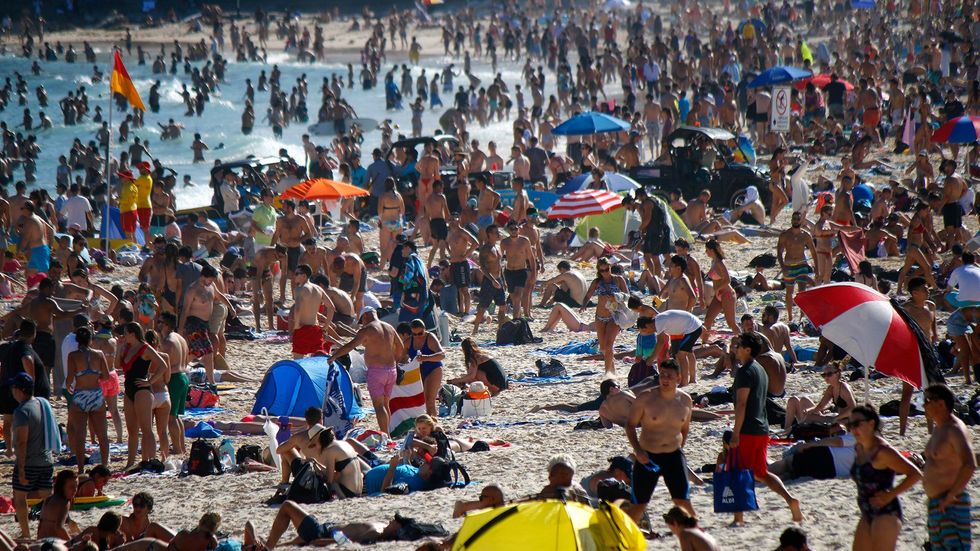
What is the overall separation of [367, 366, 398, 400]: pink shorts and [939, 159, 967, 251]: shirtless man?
8.97 m

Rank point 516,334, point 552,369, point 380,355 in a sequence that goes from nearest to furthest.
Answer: point 380,355, point 552,369, point 516,334

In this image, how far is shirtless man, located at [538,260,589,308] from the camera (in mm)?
14375

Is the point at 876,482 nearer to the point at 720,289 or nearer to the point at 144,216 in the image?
the point at 720,289

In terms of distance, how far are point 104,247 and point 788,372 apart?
11304mm

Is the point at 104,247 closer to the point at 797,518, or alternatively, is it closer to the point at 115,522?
the point at 115,522

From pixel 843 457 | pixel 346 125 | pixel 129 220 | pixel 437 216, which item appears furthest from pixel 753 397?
pixel 346 125

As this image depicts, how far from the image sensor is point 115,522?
652 cm

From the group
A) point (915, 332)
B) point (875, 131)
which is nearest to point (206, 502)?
point (915, 332)

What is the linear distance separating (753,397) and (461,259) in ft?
26.2

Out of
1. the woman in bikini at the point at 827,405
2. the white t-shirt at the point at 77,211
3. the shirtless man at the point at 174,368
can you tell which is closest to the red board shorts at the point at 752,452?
the woman in bikini at the point at 827,405

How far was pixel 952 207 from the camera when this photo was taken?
618 inches

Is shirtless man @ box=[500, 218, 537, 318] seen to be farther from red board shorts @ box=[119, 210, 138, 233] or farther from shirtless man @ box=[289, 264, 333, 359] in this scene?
red board shorts @ box=[119, 210, 138, 233]

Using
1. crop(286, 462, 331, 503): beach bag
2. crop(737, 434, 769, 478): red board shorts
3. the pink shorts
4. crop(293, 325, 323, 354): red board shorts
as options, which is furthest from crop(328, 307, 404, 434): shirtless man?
crop(737, 434, 769, 478): red board shorts

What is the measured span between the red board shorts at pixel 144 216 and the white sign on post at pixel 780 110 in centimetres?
1124
